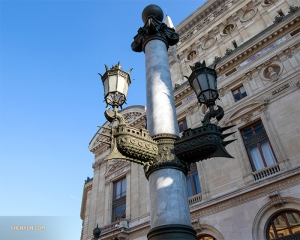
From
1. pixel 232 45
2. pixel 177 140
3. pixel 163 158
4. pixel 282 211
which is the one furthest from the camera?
pixel 232 45

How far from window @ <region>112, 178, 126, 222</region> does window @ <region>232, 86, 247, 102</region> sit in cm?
1116

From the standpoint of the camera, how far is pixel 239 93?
1838cm

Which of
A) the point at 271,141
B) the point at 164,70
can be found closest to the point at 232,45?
the point at 271,141

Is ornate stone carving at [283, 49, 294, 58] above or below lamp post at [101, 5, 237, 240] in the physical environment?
above

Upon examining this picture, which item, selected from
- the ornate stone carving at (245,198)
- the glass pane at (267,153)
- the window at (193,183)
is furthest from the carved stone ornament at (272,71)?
the window at (193,183)

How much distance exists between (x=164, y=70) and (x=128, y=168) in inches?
672

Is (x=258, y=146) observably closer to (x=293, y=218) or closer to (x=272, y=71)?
(x=293, y=218)

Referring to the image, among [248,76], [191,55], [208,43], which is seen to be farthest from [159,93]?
[191,55]

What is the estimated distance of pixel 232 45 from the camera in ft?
72.5

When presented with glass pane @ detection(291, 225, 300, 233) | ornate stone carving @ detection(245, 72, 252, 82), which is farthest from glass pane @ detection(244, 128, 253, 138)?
glass pane @ detection(291, 225, 300, 233)

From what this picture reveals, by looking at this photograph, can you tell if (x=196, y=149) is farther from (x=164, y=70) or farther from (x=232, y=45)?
(x=232, y=45)

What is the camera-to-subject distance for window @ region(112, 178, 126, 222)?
2081 centimetres

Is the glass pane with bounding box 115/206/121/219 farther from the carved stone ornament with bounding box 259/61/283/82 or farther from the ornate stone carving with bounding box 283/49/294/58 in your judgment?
the ornate stone carving with bounding box 283/49/294/58

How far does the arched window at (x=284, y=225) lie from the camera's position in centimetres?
1227
